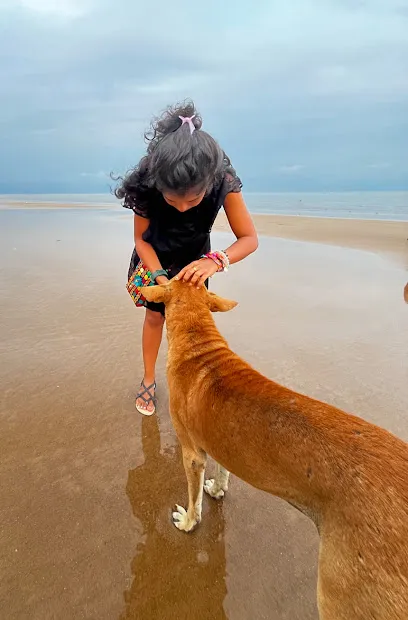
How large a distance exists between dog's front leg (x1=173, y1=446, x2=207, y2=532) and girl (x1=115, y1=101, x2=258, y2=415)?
1.26 meters

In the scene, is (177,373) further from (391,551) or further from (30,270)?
(30,270)

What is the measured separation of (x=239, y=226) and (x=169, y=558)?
2.73 meters

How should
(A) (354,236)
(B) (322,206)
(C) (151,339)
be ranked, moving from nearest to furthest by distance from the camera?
(C) (151,339), (A) (354,236), (B) (322,206)

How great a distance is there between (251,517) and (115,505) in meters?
0.99

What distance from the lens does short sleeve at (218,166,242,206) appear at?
3484 millimetres

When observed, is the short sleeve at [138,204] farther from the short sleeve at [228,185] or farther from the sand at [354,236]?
the sand at [354,236]

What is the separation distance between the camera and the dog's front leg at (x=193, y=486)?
2707mm

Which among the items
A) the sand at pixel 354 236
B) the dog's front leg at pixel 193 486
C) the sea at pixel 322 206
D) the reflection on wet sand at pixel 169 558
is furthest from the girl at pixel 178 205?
the sea at pixel 322 206

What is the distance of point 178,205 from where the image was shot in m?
3.16

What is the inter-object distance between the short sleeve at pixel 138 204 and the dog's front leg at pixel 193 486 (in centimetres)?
206

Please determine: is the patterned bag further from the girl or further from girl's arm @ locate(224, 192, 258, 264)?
girl's arm @ locate(224, 192, 258, 264)

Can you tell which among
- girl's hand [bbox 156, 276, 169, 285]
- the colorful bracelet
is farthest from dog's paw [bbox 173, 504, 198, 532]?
the colorful bracelet

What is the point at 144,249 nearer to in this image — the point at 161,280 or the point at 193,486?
the point at 161,280

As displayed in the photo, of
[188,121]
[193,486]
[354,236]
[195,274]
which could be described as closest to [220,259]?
[195,274]
